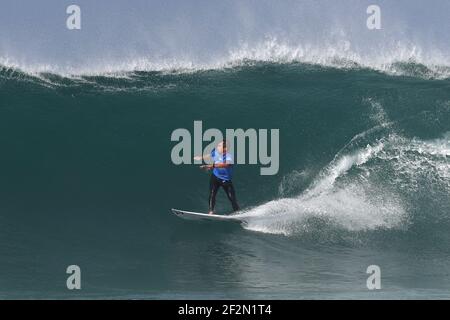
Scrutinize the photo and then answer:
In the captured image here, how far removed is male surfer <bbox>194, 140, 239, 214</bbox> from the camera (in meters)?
13.5

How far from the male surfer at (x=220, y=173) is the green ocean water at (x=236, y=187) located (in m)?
0.43

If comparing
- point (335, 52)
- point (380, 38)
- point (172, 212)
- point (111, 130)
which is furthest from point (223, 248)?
point (380, 38)

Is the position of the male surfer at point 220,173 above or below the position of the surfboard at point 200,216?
above

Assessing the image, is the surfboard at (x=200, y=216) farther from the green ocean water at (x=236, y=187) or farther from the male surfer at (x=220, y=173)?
the male surfer at (x=220, y=173)

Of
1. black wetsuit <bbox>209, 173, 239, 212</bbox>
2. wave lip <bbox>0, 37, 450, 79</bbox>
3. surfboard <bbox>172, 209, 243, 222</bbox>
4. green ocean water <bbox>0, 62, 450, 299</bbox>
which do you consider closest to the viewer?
green ocean water <bbox>0, 62, 450, 299</bbox>

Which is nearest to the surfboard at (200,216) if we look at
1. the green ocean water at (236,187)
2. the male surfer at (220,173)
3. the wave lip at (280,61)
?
the green ocean water at (236,187)

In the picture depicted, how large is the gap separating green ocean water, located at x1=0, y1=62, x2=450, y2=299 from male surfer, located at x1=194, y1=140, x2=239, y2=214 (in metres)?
0.43

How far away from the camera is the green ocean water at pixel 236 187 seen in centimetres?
1140

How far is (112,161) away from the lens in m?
15.2

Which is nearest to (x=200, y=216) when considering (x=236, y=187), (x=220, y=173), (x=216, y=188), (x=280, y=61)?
(x=216, y=188)

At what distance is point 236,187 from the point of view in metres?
14.9

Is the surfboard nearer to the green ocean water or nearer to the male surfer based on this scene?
the green ocean water

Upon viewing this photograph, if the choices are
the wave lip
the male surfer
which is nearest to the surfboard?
the male surfer
